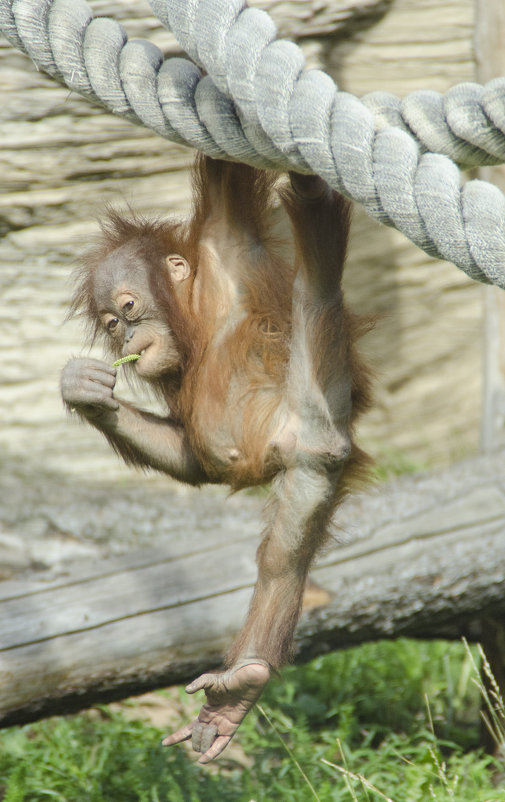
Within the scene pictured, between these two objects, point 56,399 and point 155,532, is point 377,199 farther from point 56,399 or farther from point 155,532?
point 56,399

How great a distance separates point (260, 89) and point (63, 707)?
2461 millimetres

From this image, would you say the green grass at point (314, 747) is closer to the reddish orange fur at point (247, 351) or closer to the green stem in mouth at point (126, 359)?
the reddish orange fur at point (247, 351)

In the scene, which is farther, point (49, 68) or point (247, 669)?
point (247, 669)

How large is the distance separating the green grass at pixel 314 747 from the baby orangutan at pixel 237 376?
27.1 inches

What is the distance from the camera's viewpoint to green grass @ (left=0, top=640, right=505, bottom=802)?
3.41 meters

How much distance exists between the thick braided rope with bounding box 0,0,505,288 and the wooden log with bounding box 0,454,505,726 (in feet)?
6.38

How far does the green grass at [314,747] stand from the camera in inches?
134

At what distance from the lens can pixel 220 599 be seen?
351 cm

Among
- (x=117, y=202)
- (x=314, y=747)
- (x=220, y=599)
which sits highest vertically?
(x=117, y=202)

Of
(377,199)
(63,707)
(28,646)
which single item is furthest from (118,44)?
(63,707)

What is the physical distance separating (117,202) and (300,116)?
143 inches

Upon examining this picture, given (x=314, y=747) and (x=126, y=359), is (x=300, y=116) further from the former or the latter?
(x=314, y=747)

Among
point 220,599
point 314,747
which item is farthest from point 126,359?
point 314,747

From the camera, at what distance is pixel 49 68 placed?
221 centimetres
